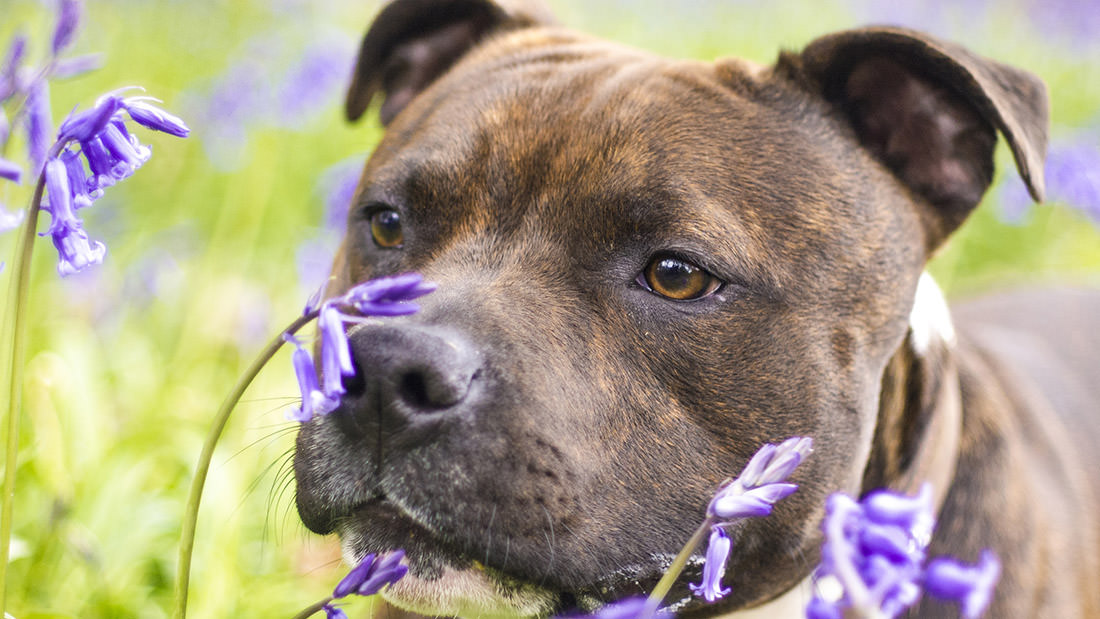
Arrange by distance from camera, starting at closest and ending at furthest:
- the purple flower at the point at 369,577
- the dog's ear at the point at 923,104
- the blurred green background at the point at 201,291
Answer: the purple flower at the point at 369,577 < the dog's ear at the point at 923,104 < the blurred green background at the point at 201,291

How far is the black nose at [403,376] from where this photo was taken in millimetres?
2008

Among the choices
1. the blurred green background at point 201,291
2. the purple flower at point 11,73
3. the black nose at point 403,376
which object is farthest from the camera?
the blurred green background at point 201,291

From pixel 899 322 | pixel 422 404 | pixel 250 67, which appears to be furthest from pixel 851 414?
pixel 250 67

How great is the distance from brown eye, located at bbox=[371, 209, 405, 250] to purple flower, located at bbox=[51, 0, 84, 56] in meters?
1.11

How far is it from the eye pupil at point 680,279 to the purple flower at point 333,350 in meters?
1.12

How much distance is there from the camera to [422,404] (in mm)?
2049

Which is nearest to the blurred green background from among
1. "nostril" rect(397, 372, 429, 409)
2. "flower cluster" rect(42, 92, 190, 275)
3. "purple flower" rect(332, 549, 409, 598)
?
"nostril" rect(397, 372, 429, 409)

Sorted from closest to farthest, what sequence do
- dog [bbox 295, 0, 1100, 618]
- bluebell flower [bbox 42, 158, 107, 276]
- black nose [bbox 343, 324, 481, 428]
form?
bluebell flower [bbox 42, 158, 107, 276]
black nose [bbox 343, 324, 481, 428]
dog [bbox 295, 0, 1100, 618]

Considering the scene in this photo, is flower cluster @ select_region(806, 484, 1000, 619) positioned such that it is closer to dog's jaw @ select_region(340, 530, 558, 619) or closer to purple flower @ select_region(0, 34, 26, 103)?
dog's jaw @ select_region(340, 530, 558, 619)

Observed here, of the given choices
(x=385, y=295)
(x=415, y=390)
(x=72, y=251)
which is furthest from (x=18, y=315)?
(x=415, y=390)

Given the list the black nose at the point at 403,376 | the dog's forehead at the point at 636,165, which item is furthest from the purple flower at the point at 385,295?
the dog's forehead at the point at 636,165

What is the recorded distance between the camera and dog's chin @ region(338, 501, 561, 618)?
7.15 feet

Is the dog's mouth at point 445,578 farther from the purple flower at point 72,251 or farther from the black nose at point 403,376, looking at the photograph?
the purple flower at point 72,251

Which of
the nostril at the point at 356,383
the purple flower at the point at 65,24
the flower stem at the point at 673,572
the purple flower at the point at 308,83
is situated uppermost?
the purple flower at the point at 65,24
